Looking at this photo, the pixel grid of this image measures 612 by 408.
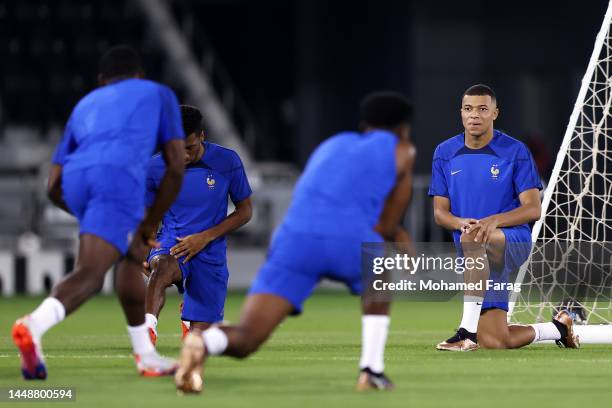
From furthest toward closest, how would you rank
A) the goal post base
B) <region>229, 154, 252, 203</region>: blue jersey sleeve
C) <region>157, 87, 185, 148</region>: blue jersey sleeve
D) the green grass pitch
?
the goal post base, <region>229, 154, 252, 203</region>: blue jersey sleeve, <region>157, 87, 185, 148</region>: blue jersey sleeve, the green grass pitch

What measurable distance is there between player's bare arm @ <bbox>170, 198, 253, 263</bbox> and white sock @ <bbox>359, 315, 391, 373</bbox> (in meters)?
3.18

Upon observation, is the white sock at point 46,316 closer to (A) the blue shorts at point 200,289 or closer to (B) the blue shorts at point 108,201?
(B) the blue shorts at point 108,201

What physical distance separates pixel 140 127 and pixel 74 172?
1.40ft

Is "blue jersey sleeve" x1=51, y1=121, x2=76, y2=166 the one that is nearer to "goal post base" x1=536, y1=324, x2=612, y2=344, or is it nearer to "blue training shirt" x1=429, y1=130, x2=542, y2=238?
"blue training shirt" x1=429, y1=130, x2=542, y2=238

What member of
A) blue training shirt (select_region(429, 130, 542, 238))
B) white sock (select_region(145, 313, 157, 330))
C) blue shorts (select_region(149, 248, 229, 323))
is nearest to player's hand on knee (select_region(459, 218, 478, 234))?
blue training shirt (select_region(429, 130, 542, 238))

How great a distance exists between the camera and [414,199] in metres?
21.3

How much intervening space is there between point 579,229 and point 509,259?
4.46ft

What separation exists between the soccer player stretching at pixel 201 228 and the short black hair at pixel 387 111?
3002mm

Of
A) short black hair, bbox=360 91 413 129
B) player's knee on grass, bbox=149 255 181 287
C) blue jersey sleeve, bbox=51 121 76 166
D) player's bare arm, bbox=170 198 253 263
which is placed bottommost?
player's knee on grass, bbox=149 255 181 287

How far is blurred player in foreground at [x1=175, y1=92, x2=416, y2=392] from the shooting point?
22.6 ft

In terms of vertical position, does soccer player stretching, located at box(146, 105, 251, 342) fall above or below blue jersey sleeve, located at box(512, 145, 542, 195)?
below

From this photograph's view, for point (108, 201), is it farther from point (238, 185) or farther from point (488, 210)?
point (488, 210)

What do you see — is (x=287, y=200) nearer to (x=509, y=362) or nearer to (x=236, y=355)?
(x=509, y=362)

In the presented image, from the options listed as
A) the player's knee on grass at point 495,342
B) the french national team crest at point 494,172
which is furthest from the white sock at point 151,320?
the french national team crest at point 494,172
